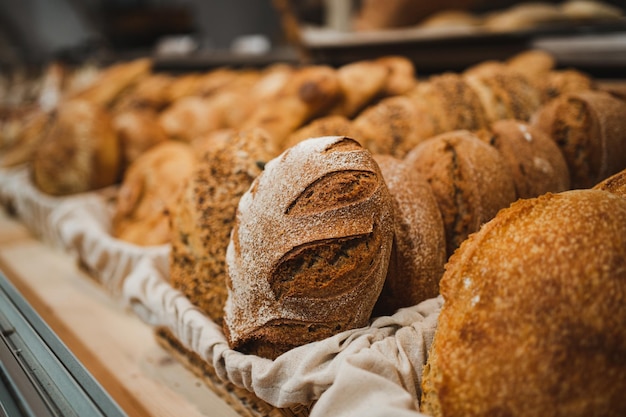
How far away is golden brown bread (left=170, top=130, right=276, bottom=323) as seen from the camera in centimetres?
138

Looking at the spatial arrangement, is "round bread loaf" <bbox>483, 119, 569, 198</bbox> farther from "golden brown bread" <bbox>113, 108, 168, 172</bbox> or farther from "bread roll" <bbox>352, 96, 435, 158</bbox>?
"golden brown bread" <bbox>113, 108, 168, 172</bbox>

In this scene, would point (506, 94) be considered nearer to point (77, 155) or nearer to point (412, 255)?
point (412, 255)

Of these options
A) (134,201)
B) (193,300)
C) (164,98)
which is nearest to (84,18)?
(164,98)

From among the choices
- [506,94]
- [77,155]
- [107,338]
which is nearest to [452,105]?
[506,94]

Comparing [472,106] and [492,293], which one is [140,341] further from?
[472,106]

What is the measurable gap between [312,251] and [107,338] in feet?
2.91

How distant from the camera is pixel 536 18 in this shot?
2.96m

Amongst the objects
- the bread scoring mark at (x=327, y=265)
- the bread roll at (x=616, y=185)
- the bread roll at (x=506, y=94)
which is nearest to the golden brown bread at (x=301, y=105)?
the bread roll at (x=506, y=94)

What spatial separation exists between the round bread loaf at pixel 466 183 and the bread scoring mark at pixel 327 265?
0.33 m

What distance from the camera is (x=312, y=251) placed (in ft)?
3.52

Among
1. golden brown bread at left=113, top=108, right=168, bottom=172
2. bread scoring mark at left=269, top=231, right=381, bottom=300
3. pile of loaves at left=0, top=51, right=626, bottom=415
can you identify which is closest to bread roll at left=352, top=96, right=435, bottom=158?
pile of loaves at left=0, top=51, right=626, bottom=415

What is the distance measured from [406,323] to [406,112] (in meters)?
0.81

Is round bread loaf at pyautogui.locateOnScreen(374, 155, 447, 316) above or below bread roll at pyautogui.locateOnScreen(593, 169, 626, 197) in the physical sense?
below

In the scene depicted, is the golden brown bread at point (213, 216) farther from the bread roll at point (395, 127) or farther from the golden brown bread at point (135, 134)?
the golden brown bread at point (135, 134)
